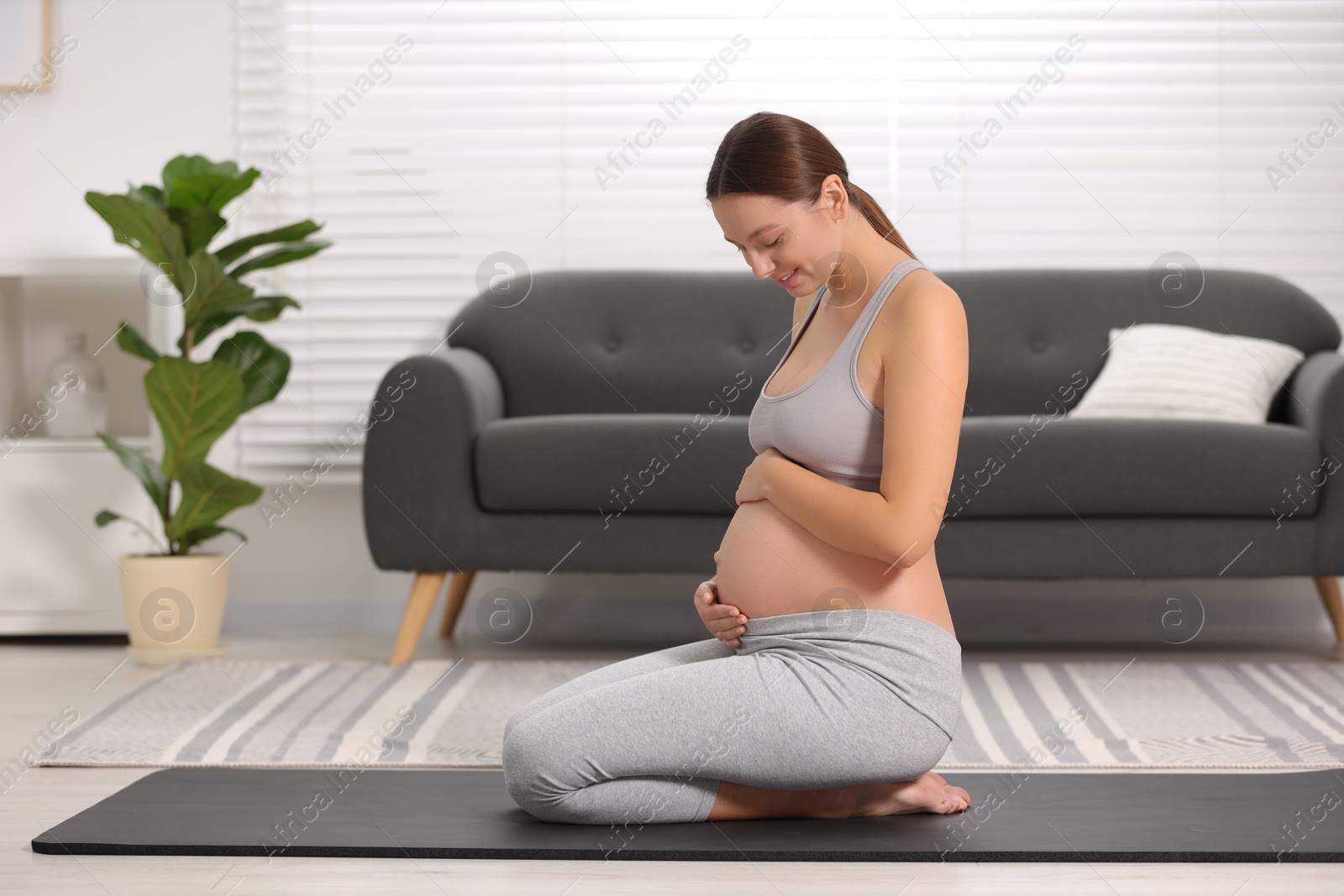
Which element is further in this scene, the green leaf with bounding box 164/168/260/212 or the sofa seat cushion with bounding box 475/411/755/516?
the green leaf with bounding box 164/168/260/212

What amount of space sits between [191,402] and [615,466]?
1036 millimetres

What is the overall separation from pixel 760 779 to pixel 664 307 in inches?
78.9

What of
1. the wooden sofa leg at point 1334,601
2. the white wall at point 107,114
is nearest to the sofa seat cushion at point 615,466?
the wooden sofa leg at point 1334,601

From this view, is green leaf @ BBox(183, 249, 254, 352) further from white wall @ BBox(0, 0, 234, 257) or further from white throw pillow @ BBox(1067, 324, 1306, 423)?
white throw pillow @ BBox(1067, 324, 1306, 423)

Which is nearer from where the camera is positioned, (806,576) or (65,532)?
(806,576)

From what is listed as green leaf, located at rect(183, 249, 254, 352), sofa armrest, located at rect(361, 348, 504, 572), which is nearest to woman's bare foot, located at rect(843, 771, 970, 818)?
sofa armrest, located at rect(361, 348, 504, 572)

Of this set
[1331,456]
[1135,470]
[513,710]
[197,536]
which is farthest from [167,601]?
[1331,456]

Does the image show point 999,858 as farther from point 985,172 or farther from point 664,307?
point 985,172

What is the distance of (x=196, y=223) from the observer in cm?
281

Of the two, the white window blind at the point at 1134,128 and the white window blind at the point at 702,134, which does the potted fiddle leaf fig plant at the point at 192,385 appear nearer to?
the white window blind at the point at 702,134

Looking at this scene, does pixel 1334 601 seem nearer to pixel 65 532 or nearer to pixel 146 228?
pixel 146 228

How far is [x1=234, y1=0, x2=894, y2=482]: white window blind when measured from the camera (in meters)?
3.40

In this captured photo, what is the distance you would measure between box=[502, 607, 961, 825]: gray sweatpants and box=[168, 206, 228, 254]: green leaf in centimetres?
186

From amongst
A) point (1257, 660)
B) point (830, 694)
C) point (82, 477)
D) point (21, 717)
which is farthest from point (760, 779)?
point (82, 477)
